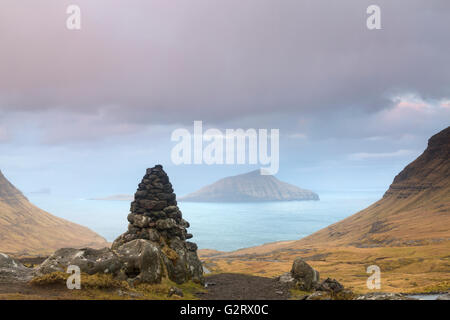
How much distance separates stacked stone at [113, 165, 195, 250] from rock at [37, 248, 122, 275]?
17471 mm

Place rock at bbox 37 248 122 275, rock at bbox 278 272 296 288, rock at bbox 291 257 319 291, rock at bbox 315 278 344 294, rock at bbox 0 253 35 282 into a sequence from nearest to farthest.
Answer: rock at bbox 0 253 35 282 → rock at bbox 37 248 122 275 → rock at bbox 315 278 344 294 → rock at bbox 291 257 319 291 → rock at bbox 278 272 296 288

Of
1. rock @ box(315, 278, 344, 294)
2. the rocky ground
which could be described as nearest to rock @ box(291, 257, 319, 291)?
rock @ box(315, 278, 344, 294)

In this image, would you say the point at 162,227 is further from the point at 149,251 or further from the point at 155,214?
the point at 149,251

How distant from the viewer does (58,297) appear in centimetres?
2581

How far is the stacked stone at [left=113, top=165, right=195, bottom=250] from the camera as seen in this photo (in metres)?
54.4

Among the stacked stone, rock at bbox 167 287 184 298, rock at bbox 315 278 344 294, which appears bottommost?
rock at bbox 315 278 344 294

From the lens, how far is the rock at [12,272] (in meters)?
31.0

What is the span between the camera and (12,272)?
3200 centimetres

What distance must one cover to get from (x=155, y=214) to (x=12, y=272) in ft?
84.6

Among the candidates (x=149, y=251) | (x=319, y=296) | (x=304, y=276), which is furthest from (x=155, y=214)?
(x=319, y=296)

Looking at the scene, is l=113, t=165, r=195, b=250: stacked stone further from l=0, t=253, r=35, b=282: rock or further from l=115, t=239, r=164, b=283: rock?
l=0, t=253, r=35, b=282: rock
